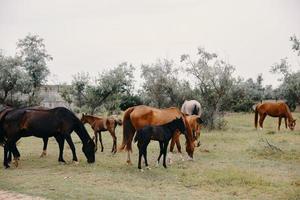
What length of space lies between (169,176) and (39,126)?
4383mm

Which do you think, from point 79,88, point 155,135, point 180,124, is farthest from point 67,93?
point 155,135

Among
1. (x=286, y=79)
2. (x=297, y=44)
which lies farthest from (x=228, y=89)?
(x=286, y=79)

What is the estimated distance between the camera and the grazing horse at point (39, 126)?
40.5 ft

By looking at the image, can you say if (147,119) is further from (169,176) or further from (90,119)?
(90,119)

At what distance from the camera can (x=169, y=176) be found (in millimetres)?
10836

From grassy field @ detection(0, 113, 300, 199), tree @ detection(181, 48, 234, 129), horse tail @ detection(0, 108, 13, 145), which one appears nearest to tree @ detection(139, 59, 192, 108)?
tree @ detection(181, 48, 234, 129)

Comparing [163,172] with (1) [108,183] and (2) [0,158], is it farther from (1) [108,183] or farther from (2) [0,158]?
(2) [0,158]

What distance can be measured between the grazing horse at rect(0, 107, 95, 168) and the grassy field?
65cm

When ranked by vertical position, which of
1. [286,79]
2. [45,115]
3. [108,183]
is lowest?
[108,183]

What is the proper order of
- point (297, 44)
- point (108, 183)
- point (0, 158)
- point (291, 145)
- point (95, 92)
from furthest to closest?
1. point (95, 92)
2. point (297, 44)
3. point (291, 145)
4. point (0, 158)
5. point (108, 183)

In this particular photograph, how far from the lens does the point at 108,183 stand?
10.2 metres

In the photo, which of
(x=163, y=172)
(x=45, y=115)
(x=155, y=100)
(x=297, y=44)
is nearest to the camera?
(x=163, y=172)

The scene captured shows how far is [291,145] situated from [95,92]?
58.6 feet

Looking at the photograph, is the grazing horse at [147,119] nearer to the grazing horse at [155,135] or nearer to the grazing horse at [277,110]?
the grazing horse at [155,135]
